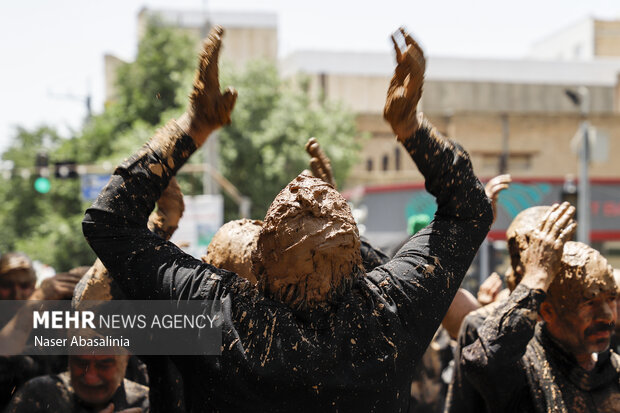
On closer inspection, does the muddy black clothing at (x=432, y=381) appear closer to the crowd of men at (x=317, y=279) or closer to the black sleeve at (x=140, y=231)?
the crowd of men at (x=317, y=279)

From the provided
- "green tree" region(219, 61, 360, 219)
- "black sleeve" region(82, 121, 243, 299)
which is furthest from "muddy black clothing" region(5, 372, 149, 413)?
"green tree" region(219, 61, 360, 219)

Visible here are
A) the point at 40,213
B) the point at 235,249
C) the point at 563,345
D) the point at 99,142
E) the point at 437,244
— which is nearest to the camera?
the point at 437,244

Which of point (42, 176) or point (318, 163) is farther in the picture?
point (42, 176)

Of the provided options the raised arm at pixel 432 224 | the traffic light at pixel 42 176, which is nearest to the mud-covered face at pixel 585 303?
the raised arm at pixel 432 224

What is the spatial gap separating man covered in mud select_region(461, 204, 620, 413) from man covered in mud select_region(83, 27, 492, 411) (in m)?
0.44

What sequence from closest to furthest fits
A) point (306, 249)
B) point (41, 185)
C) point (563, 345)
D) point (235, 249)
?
point (306, 249) → point (235, 249) → point (563, 345) → point (41, 185)

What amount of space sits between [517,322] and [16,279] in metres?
3.37

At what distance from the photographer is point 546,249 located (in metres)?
2.31

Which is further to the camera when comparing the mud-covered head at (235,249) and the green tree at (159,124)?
the green tree at (159,124)

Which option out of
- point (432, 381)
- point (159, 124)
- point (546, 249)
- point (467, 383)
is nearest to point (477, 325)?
point (467, 383)

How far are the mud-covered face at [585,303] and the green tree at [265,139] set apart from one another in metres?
19.4

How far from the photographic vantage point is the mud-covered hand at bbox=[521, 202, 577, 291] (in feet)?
7.46

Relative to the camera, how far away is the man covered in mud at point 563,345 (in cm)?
233

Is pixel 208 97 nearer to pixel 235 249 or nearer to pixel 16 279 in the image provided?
pixel 235 249
